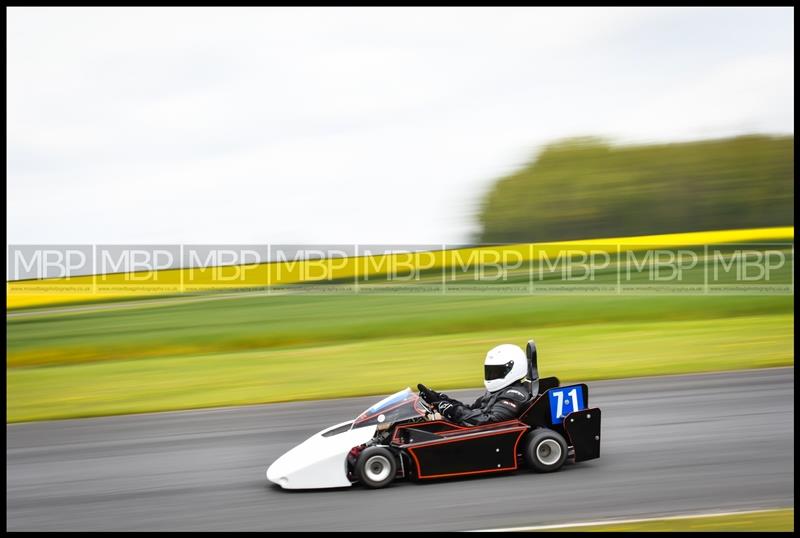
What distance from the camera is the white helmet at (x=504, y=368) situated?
19.9 ft

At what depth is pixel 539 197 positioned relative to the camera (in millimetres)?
23656

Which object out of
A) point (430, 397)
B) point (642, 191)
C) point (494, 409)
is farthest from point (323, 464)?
point (642, 191)

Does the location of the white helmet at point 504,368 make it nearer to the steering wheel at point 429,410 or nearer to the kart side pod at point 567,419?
the kart side pod at point 567,419

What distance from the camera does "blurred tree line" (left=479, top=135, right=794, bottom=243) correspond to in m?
22.4

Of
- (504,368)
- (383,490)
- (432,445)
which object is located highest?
(504,368)

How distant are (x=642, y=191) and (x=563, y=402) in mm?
18524

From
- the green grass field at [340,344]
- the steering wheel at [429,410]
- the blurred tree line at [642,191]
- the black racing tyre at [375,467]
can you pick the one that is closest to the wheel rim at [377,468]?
the black racing tyre at [375,467]

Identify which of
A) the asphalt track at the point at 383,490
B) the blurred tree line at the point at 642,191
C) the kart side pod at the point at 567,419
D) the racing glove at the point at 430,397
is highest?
the blurred tree line at the point at 642,191

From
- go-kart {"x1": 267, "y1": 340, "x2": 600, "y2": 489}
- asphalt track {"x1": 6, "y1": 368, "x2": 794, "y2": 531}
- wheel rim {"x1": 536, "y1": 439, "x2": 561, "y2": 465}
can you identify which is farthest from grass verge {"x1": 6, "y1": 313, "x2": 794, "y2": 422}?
wheel rim {"x1": 536, "y1": 439, "x2": 561, "y2": 465}

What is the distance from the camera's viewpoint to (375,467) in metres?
5.76

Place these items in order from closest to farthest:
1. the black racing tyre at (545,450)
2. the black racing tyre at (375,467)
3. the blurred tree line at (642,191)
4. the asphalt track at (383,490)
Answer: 1. the asphalt track at (383,490)
2. the black racing tyre at (375,467)
3. the black racing tyre at (545,450)
4. the blurred tree line at (642,191)

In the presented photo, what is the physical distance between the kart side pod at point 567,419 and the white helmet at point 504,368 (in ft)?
0.81

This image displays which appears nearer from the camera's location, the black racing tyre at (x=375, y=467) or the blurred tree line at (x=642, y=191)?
the black racing tyre at (x=375, y=467)

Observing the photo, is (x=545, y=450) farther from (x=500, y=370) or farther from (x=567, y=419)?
(x=500, y=370)
